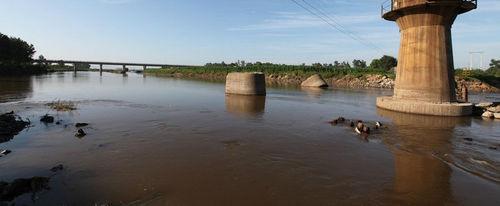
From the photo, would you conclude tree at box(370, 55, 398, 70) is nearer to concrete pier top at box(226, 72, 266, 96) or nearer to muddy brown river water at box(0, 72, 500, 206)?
concrete pier top at box(226, 72, 266, 96)

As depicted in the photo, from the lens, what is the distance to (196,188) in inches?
446

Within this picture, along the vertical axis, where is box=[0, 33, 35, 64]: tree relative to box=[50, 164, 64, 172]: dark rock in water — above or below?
above

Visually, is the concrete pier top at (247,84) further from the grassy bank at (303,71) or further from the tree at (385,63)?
the tree at (385,63)

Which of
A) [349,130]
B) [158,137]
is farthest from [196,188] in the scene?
[349,130]

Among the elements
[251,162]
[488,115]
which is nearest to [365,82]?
[488,115]

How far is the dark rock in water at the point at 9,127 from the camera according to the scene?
17523mm

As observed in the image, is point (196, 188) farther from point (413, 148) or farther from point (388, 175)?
point (413, 148)

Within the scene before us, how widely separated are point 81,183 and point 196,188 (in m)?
3.29

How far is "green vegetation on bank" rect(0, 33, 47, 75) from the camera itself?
84856mm

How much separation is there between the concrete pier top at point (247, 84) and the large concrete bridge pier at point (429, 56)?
15.6 m

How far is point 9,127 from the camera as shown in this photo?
18828mm

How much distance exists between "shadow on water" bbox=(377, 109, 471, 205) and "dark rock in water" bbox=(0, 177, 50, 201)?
9.76 meters

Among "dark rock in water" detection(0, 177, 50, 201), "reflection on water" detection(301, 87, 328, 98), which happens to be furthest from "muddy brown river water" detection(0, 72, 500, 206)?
"reflection on water" detection(301, 87, 328, 98)

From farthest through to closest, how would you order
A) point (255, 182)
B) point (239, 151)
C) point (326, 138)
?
point (326, 138)
point (239, 151)
point (255, 182)
